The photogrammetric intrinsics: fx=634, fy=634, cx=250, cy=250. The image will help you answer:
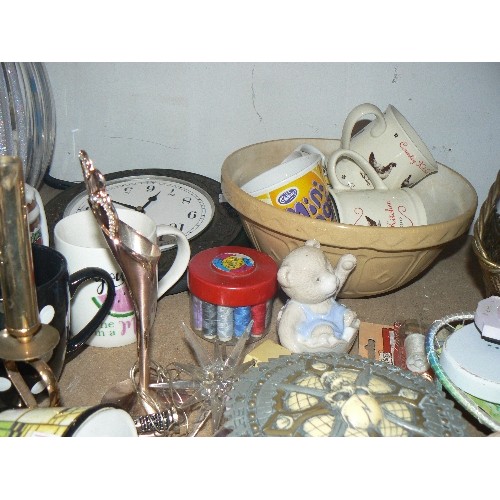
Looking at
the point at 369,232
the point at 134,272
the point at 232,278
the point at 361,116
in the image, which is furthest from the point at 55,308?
the point at 361,116

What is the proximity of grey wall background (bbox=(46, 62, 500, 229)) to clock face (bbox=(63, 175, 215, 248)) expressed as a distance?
0.10 meters

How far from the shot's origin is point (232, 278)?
62 cm

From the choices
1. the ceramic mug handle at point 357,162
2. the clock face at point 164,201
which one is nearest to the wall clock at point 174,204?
the clock face at point 164,201

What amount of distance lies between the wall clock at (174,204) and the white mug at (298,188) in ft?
0.25

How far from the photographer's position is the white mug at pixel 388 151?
71cm

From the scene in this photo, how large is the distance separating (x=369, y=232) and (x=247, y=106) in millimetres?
326

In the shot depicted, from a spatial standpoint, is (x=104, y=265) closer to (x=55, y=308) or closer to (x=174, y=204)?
(x=55, y=308)

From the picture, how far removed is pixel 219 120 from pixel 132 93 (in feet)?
0.40

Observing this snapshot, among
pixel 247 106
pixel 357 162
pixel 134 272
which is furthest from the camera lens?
pixel 247 106

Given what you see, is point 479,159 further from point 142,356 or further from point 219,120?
point 142,356

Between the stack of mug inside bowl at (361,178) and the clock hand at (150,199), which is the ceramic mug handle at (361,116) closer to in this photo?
the stack of mug inside bowl at (361,178)

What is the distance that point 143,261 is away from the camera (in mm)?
473

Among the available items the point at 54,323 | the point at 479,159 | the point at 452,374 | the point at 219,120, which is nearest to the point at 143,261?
the point at 54,323
